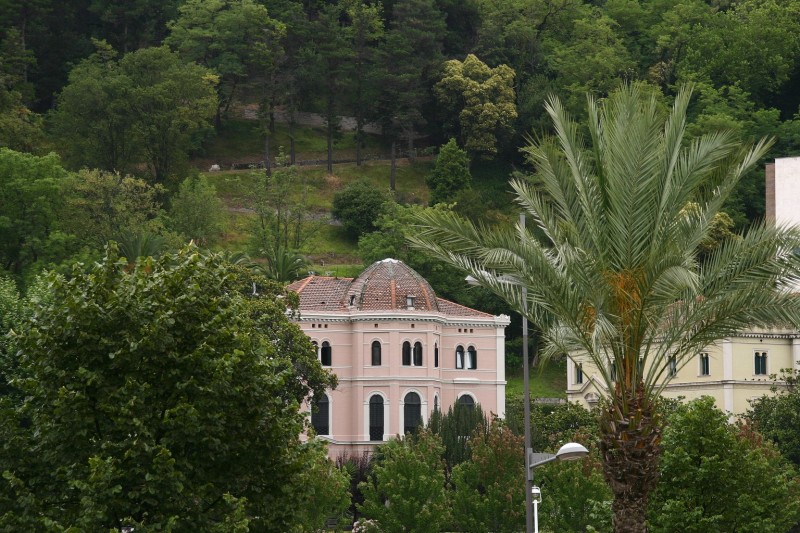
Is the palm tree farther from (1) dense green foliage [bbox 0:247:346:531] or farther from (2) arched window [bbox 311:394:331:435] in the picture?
(2) arched window [bbox 311:394:331:435]

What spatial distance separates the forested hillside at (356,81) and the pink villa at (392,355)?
24.3m

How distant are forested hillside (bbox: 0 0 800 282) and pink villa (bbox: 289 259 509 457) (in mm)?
24252

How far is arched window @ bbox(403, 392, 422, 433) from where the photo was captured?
101 meters

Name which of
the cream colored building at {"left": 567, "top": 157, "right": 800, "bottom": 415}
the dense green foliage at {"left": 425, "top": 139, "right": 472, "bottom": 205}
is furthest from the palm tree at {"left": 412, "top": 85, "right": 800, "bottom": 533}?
the dense green foliage at {"left": 425, "top": 139, "right": 472, "bottom": 205}

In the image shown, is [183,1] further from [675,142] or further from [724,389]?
[675,142]

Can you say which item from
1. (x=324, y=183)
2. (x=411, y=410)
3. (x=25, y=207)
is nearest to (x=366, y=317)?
(x=411, y=410)

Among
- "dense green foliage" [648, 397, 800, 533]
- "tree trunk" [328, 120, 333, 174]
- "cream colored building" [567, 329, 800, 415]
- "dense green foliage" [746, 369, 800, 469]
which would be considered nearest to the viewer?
"dense green foliage" [648, 397, 800, 533]

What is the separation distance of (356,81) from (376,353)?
55.7 meters

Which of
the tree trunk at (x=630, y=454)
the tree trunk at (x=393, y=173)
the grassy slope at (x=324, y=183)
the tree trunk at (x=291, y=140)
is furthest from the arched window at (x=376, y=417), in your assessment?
the tree trunk at (x=630, y=454)

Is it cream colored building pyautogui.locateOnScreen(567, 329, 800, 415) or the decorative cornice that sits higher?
the decorative cornice

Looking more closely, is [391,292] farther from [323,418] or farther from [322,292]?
[323,418]

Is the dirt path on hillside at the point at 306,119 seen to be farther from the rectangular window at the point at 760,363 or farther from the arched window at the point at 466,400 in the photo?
the rectangular window at the point at 760,363

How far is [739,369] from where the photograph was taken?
103062 millimetres

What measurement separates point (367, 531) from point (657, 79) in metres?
91.9
